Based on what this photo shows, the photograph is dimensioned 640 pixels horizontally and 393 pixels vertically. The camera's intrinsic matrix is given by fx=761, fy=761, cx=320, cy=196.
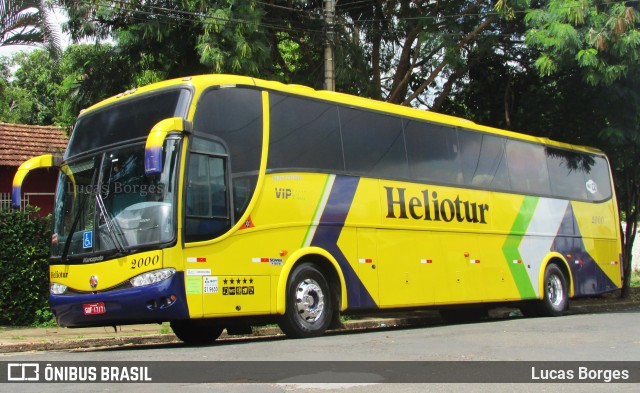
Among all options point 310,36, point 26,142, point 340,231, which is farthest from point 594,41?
point 26,142

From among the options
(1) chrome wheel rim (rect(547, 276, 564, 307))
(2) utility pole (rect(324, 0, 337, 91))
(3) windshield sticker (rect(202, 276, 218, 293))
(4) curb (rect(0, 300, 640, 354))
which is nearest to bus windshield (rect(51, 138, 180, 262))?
(3) windshield sticker (rect(202, 276, 218, 293))

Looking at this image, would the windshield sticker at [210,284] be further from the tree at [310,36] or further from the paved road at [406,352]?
the tree at [310,36]

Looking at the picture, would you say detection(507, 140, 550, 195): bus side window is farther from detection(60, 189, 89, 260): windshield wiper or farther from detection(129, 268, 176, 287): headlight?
detection(60, 189, 89, 260): windshield wiper

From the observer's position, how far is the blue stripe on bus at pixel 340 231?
11703 millimetres

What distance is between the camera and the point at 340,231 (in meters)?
12.0

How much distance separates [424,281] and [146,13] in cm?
737

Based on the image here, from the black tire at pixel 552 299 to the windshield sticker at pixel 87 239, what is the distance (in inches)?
416

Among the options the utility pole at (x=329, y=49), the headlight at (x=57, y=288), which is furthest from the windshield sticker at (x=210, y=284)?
the utility pole at (x=329, y=49)

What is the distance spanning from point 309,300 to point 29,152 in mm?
14584

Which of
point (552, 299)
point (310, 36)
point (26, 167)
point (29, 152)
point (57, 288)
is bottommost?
point (552, 299)

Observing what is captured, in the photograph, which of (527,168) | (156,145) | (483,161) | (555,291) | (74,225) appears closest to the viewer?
(156,145)

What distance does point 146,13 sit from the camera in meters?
14.7

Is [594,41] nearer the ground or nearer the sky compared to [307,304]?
nearer the sky

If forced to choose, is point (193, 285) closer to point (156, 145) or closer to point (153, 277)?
point (153, 277)
